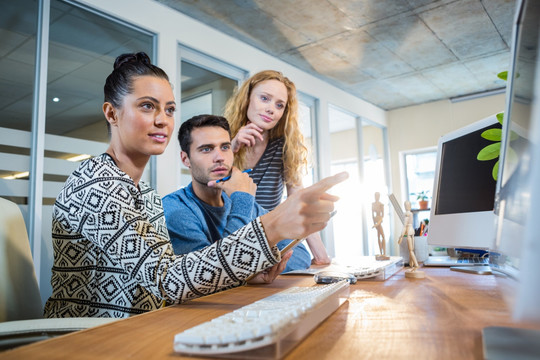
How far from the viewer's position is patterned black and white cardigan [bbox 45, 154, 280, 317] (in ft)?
2.56

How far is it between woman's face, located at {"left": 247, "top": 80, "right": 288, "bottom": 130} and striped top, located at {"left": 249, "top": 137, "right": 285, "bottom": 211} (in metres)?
0.16

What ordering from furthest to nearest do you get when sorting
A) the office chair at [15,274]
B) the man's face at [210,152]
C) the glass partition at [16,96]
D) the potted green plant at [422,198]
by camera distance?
the potted green plant at [422,198]
the glass partition at [16,96]
the man's face at [210,152]
the office chair at [15,274]

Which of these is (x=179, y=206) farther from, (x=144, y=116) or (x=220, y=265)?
(x=220, y=265)

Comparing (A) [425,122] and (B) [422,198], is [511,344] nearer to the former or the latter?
(B) [422,198]

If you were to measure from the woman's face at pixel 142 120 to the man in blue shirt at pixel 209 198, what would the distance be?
0.30m

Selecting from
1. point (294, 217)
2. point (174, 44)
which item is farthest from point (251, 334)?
point (174, 44)

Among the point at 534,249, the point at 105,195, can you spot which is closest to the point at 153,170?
the point at 105,195

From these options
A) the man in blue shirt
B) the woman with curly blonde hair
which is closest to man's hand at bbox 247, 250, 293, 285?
the man in blue shirt

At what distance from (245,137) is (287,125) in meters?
0.38

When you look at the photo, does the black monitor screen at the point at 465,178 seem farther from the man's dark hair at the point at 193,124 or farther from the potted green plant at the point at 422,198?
the potted green plant at the point at 422,198

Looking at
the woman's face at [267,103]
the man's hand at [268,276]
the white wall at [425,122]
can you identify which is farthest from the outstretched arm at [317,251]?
the white wall at [425,122]

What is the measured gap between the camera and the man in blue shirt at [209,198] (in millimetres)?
1309

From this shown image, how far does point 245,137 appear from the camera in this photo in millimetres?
1908

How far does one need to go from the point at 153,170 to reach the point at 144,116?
2.11 m
